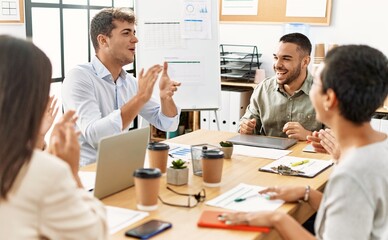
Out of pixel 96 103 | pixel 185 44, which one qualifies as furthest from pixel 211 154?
pixel 185 44

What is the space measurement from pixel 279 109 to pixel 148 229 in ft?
6.03

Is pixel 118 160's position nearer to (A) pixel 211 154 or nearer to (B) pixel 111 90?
(A) pixel 211 154

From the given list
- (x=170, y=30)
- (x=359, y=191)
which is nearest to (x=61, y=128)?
(x=359, y=191)

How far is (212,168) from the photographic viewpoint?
191 centimetres

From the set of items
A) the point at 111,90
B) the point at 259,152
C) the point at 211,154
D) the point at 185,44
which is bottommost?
the point at 259,152

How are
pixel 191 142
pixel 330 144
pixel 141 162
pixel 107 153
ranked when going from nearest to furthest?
pixel 107 153
pixel 141 162
pixel 330 144
pixel 191 142

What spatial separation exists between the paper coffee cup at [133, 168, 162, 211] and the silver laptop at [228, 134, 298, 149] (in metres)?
1.04

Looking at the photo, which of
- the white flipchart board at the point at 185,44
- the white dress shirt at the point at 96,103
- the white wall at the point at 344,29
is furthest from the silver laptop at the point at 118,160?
the white wall at the point at 344,29

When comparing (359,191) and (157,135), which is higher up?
(359,191)

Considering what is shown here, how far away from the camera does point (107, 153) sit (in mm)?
1721

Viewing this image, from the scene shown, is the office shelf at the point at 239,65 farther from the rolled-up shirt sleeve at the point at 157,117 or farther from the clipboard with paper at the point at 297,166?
the clipboard with paper at the point at 297,166

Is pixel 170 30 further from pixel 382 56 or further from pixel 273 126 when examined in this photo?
pixel 382 56

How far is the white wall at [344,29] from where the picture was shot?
15.0 feet

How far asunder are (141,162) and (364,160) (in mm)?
798
